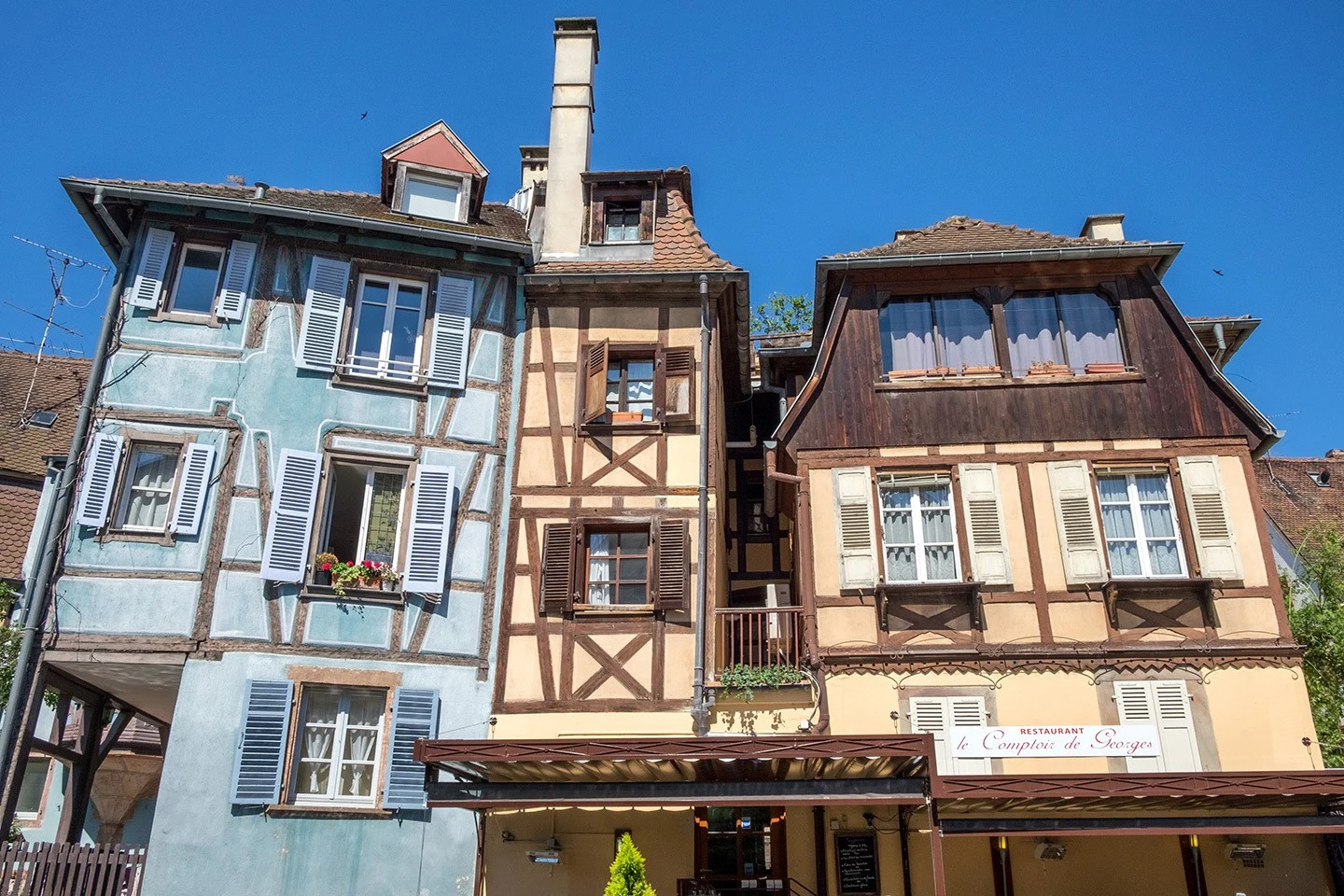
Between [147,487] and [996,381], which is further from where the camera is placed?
[996,381]

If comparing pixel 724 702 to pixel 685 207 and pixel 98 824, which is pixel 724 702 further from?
pixel 98 824

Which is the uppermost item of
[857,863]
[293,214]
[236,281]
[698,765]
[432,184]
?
[432,184]

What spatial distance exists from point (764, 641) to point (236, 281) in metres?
8.92

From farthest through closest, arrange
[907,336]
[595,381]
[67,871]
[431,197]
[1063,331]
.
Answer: [431,197]
[907,336]
[1063,331]
[595,381]
[67,871]

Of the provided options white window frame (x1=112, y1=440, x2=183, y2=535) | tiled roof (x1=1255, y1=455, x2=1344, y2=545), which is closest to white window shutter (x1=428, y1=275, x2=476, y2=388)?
white window frame (x1=112, y1=440, x2=183, y2=535)

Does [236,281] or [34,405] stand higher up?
[34,405]

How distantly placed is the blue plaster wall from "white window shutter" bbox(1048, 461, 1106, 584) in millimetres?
8177

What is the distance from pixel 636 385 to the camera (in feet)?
50.3

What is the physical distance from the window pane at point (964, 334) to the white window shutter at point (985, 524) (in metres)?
1.67

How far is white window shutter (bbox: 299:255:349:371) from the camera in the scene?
14383mm

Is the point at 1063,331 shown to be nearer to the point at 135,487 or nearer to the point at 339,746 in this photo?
the point at 339,746

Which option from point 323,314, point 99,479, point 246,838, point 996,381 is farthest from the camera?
point 323,314

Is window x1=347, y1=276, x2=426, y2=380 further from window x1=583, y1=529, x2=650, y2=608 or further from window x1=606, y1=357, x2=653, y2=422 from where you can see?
window x1=583, y1=529, x2=650, y2=608

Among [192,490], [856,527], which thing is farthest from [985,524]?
[192,490]
